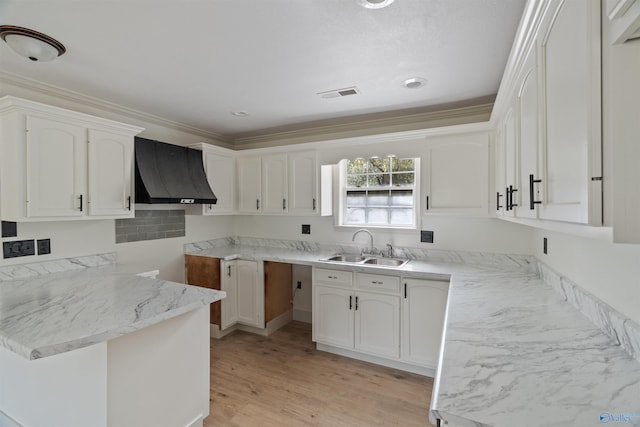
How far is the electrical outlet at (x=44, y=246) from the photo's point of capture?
2.50m

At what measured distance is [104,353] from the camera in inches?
59.6

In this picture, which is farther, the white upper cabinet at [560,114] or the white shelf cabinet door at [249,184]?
the white shelf cabinet door at [249,184]

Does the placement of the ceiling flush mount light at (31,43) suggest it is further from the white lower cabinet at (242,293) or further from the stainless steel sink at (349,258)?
the stainless steel sink at (349,258)

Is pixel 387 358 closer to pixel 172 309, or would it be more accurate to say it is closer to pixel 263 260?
pixel 263 260

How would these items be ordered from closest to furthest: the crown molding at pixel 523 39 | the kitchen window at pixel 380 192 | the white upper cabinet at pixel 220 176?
the crown molding at pixel 523 39 → the kitchen window at pixel 380 192 → the white upper cabinet at pixel 220 176

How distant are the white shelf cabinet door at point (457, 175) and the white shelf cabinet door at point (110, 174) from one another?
273 centimetres

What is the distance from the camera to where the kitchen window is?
335 centimetres

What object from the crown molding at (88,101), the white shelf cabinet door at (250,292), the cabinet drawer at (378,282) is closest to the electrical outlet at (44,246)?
the crown molding at (88,101)

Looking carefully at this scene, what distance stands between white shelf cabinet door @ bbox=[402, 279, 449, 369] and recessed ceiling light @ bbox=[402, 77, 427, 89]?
5.30 feet

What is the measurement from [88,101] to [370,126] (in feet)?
9.05

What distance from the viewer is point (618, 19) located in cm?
66

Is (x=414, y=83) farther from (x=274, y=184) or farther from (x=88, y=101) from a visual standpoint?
(x=88, y=101)

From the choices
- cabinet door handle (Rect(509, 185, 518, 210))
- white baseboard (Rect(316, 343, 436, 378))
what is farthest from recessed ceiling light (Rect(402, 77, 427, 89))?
white baseboard (Rect(316, 343, 436, 378))

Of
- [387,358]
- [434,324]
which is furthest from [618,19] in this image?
[387,358]
